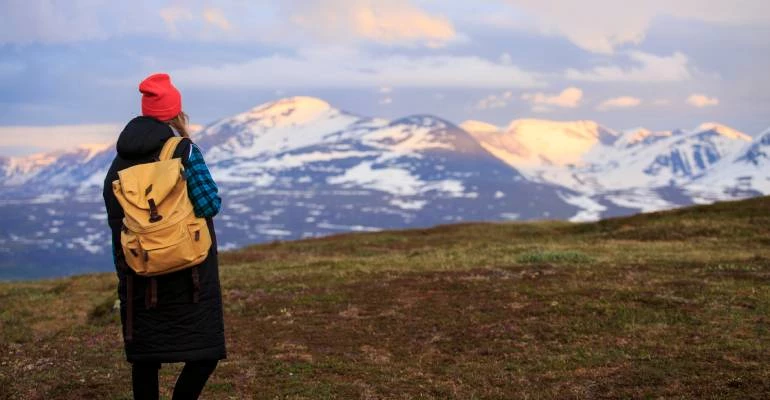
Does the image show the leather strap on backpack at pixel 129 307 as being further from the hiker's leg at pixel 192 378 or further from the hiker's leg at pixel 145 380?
the hiker's leg at pixel 192 378

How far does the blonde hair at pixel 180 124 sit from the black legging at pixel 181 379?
2.82m

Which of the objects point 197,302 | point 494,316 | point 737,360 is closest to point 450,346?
point 494,316

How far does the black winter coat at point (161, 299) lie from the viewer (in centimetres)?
898

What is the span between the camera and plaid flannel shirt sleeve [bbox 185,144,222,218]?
887 cm

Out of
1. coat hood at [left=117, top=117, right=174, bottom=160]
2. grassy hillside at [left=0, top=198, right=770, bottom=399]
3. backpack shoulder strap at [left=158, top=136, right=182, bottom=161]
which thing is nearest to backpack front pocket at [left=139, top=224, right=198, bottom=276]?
backpack shoulder strap at [left=158, top=136, right=182, bottom=161]

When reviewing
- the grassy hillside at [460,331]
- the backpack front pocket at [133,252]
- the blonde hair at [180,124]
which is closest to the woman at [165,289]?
the blonde hair at [180,124]

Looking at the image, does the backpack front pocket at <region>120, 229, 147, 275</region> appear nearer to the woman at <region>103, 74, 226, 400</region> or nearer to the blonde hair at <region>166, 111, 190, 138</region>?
the woman at <region>103, 74, 226, 400</region>

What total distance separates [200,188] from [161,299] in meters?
1.39

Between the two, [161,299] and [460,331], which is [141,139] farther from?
[460,331]

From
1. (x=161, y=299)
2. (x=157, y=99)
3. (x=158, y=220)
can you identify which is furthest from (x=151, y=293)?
(x=157, y=99)

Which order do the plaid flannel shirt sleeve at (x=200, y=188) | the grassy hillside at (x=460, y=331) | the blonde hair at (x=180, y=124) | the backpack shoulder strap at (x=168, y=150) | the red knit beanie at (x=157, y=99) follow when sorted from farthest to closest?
1. the grassy hillside at (x=460, y=331)
2. the blonde hair at (x=180, y=124)
3. the red knit beanie at (x=157, y=99)
4. the backpack shoulder strap at (x=168, y=150)
5. the plaid flannel shirt sleeve at (x=200, y=188)

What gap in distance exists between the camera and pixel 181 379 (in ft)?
30.9

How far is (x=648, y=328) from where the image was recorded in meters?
18.2

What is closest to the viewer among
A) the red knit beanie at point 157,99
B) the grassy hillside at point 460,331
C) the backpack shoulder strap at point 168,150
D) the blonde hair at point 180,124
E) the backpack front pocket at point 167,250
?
the backpack front pocket at point 167,250
